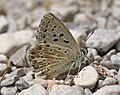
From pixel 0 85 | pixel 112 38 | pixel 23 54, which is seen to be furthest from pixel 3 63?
pixel 112 38

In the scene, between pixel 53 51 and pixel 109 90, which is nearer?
pixel 109 90

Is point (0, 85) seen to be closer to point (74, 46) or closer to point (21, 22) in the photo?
point (74, 46)

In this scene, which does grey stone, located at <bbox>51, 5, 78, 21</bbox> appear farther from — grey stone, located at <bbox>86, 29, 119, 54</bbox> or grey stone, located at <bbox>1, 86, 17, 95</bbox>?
grey stone, located at <bbox>1, 86, 17, 95</bbox>

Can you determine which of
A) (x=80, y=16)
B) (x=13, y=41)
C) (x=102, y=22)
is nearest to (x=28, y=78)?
(x=13, y=41)

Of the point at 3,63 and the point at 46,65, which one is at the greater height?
the point at 3,63

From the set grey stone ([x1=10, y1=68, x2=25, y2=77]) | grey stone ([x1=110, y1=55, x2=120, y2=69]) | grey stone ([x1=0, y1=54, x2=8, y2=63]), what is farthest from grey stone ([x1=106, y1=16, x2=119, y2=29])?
grey stone ([x1=10, y1=68, x2=25, y2=77])

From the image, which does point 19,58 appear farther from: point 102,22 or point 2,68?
point 102,22
